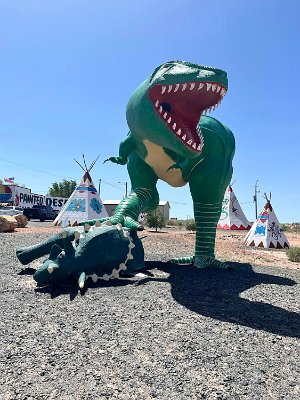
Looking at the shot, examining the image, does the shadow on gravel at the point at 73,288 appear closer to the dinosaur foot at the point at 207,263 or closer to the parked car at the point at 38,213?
the dinosaur foot at the point at 207,263

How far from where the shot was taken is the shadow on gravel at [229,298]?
3.60 metres

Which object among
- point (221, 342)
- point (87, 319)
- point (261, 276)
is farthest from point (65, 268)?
point (261, 276)

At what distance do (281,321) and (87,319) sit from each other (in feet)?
6.23

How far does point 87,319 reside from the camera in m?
3.50

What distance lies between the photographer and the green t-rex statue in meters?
4.78

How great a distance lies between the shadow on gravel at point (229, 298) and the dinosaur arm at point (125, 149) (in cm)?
197

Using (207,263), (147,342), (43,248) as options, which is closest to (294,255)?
(207,263)

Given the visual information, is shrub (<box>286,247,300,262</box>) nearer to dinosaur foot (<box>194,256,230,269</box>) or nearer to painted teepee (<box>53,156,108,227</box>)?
dinosaur foot (<box>194,256,230,269</box>)

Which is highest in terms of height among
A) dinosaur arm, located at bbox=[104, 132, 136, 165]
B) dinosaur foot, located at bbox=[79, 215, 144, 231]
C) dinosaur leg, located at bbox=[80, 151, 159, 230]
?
dinosaur arm, located at bbox=[104, 132, 136, 165]

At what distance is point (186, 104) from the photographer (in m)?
5.27

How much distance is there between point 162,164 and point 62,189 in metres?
60.0

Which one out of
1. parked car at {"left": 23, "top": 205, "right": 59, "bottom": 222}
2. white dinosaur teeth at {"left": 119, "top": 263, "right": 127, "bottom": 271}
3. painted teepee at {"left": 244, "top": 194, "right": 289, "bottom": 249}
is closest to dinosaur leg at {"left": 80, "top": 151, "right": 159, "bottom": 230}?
white dinosaur teeth at {"left": 119, "top": 263, "right": 127, "bottom": 271}

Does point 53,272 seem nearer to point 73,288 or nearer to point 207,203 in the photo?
point 73,288

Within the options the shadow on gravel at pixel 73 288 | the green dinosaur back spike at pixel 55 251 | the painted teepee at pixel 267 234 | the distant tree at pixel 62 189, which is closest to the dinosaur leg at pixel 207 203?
the shadow on gravel at pixel 73 288
